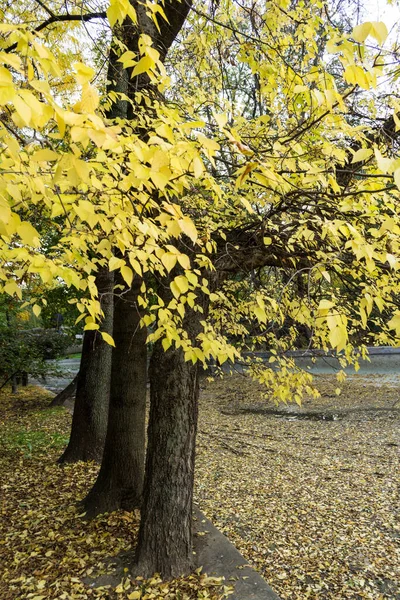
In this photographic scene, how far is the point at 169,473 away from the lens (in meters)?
3.13

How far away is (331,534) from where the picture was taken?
12.9 feet

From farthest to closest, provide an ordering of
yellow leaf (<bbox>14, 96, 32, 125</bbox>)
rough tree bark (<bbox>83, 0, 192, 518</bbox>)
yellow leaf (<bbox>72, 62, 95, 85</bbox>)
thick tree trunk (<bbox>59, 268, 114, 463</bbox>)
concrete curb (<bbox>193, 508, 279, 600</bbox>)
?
thick tree trunk (<bbox>59, 268, 114, 463</bbox>) → rough tree bark (<bbox>83, 0, 192, 518</bbox>) → concrete curb (<bbox>193, 508, 279, 600</bbox>) → yellow leaf (<bbox>72, 62, 95, 85</bbox>) → yellow leaf (<bbox>14, 96, 32, 125</bbox>)

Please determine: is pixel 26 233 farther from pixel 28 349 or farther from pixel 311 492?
pixel 28 349

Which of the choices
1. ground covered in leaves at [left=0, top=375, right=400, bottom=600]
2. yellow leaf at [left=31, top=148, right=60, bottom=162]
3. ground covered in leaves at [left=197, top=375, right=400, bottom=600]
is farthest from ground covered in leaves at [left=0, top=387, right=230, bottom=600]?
yellow leaf at [left=31, top=148, right=60, bottom=162]

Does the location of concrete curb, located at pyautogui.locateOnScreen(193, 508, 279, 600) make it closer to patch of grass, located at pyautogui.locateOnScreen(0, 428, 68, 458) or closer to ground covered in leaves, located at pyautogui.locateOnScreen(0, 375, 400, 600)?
ground covered in leaves, located at pyautogui.locateOnScreen(0, 375, 400, 600)

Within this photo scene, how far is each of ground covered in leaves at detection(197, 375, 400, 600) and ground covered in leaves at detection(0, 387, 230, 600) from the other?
903 mm

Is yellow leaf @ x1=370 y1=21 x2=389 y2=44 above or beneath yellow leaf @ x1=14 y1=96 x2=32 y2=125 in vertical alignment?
above

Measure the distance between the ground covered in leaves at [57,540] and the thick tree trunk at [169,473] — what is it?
0.15m

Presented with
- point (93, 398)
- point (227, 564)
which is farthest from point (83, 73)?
point (93, 398)

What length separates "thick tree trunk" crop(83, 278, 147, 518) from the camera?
406cm

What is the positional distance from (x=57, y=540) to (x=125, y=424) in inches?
42.9

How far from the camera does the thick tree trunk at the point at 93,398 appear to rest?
5.54 metres

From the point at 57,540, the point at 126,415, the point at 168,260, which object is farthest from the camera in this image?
the point at 126,415

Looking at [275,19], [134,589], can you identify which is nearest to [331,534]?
[134,589]
